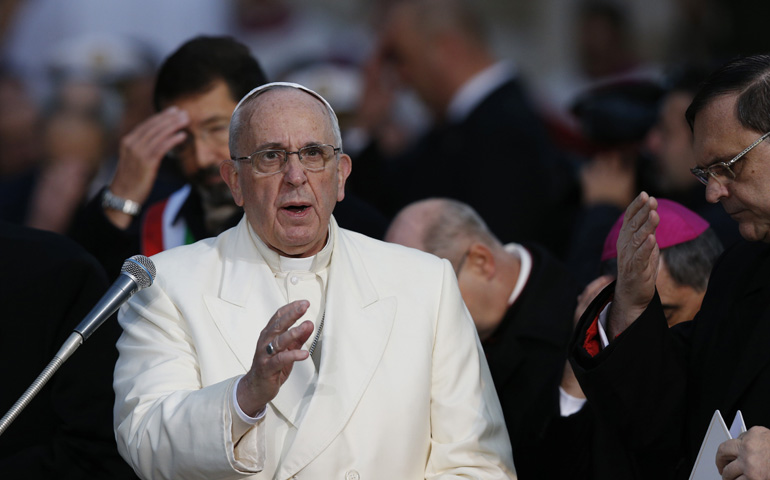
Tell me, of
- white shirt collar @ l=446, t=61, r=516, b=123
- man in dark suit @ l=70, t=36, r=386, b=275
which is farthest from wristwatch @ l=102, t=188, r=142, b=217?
white shirt collar @ l=446, t=61, r=516, b=123

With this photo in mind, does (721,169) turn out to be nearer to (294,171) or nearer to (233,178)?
(294,171)

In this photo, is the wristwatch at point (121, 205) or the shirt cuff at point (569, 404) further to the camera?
the wristwatch at point (121, 205)

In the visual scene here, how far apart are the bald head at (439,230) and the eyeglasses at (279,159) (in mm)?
996

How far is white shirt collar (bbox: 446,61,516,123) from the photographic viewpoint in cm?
637

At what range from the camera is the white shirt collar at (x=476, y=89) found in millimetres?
6367

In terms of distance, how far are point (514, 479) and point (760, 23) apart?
6522mm

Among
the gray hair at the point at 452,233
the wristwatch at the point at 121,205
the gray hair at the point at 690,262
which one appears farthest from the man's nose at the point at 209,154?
the gray hair at the point at 690,262

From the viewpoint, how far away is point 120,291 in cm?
300

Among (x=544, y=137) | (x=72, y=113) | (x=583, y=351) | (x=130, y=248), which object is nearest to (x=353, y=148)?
(x=544, y=137)

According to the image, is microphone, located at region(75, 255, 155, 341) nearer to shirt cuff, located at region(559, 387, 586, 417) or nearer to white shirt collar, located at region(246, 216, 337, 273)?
white shirt collar, located at region(246, 216, 337, 273)

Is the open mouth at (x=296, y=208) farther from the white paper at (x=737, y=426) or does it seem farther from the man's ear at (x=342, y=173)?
the white paper at (x=737, y=426)

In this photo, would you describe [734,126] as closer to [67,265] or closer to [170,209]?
[67,265]

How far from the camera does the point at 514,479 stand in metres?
3.29

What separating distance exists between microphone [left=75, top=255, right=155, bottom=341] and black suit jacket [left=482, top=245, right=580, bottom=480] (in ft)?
4.79
